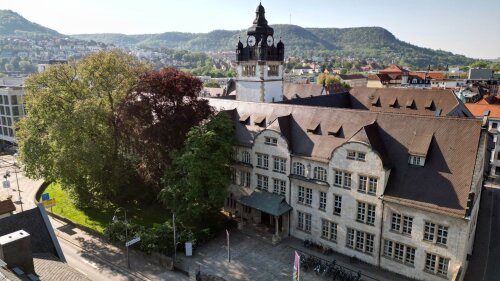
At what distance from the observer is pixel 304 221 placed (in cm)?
4462

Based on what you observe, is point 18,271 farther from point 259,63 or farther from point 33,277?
point 259,63

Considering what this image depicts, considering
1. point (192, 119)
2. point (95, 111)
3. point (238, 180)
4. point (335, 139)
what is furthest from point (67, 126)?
point (335, 139)

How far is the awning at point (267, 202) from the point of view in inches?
1748

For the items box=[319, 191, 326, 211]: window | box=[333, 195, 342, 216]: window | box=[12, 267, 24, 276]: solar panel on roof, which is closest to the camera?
box=[12, 267, 24, 276]: solar panel on roof

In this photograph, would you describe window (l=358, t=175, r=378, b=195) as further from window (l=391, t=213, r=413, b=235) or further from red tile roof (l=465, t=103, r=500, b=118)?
red tile roof (l=465, t=103, r=500, b=118)

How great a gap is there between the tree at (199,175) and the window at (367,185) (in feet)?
53.4

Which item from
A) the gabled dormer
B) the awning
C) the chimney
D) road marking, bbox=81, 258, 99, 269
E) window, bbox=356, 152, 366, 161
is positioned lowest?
road marking, bbox=81, 258, 99, 269

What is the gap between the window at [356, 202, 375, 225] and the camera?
3844cm

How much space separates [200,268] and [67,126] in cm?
2489

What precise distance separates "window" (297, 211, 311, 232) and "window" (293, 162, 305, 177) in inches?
192

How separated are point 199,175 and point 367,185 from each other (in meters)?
19.2

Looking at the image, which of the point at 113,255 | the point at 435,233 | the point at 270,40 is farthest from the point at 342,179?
the point at 270,40

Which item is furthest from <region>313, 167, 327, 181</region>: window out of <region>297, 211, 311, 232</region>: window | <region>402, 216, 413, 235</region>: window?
<region>402, 216, 413, 235</region>: window

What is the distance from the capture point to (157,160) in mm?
48156
